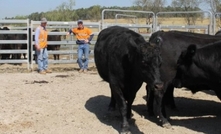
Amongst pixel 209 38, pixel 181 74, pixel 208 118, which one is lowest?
pixel 208 118

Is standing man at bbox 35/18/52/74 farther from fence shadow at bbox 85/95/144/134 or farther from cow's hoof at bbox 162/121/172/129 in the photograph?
cow's hoof at bbox 162/121/172/129

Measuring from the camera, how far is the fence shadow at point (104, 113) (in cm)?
653

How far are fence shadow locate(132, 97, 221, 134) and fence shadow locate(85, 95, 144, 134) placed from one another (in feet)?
1.84

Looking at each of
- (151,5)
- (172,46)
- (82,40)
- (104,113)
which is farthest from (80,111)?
(151,5)

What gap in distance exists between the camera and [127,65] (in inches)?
239

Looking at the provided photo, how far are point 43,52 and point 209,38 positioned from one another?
6.81 m

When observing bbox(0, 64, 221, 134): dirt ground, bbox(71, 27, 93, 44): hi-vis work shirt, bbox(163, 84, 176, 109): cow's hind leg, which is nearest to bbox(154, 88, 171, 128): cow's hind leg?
bbox(0, 64, 221, 134): dirt ground

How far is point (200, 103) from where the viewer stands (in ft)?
27.6

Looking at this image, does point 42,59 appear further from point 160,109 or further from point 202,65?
point 202,65

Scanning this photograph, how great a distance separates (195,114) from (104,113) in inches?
71.6

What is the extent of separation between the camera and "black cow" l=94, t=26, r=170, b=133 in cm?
535

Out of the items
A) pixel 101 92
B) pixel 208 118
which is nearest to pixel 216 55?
pixel 208 118

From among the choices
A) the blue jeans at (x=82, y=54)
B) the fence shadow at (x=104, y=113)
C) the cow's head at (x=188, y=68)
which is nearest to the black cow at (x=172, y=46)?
the cow's head at (x=188, y=68)

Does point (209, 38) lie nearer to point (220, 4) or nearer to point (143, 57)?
point (143, 57)
